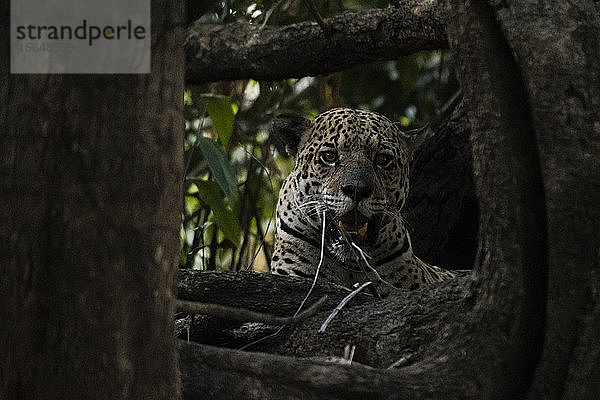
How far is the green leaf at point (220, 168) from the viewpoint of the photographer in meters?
3.58

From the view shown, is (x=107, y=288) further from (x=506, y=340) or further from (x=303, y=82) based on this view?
(x=303, y=82)

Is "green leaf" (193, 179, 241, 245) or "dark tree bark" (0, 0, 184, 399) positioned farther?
"green leaf" (193, 179, 241, 245)

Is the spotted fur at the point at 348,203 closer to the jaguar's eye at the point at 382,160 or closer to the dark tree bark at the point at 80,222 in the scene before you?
the jaguar's eye at the point at 382,160

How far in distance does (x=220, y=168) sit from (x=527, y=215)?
5.46 ft

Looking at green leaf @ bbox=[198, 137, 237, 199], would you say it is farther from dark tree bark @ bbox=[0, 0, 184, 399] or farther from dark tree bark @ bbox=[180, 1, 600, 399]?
dark tree bark @ bbox=[0, 0, 184, 399]

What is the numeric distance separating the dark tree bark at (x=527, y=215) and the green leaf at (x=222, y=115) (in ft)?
6.69

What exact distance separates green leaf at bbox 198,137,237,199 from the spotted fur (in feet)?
2.19

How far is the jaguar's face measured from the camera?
4.18 m

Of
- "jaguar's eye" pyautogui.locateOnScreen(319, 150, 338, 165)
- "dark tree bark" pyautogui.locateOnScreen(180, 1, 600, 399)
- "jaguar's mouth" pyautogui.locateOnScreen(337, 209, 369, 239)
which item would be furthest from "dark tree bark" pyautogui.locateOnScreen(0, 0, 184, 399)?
"jaguar's eye" pyautogui.locateOnScreen(319, 150, 338, 165)

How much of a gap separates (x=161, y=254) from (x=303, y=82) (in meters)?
6.29

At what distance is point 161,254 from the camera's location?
162 centimetres

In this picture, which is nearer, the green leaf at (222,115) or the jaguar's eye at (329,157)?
the green leaf at (222,115)

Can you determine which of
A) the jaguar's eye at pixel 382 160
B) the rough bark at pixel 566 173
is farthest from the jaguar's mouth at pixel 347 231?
the rough bark at pixel 566 173

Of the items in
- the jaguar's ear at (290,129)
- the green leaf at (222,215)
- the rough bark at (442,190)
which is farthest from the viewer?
the rough bark at (442,190)
